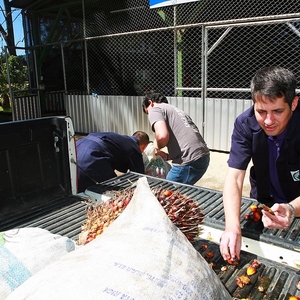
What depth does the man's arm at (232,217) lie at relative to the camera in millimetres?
1833

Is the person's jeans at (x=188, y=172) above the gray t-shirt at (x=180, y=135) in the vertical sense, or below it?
below

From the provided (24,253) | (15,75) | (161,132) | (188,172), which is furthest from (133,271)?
(15,75)

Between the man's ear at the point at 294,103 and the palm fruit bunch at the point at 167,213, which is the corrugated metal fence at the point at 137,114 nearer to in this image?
the man's ear at the point at 294,103

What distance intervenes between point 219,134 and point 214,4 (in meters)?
4.33

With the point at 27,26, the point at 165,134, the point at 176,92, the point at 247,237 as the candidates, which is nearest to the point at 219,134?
the point at 176,92

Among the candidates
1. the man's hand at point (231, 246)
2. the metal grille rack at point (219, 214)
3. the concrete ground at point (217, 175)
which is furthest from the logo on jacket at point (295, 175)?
the concrete ground at point (217, 175)

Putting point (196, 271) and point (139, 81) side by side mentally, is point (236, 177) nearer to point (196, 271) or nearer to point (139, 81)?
point (196, 271)

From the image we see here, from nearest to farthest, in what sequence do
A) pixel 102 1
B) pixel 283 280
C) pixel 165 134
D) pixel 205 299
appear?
pixel 205 299 → pixel 283 280 → pixel 165 134 → pixel 102 1

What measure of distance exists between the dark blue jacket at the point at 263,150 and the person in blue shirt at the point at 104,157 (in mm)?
1607

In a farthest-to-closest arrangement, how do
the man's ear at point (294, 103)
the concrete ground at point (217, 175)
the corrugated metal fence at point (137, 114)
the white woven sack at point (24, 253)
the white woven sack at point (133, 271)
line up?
the corrugated metal fence at point (137, 114) → the concrete ground at point (217, 175) → the man's ear at point (294, 103) → the white woven sack at point (24, 253) → the white woven sack at point (133, 271)

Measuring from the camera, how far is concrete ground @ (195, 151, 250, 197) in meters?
6.13

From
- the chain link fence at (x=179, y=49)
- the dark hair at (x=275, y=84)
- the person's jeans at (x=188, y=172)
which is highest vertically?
the chain link fence at (x=179, y=49)

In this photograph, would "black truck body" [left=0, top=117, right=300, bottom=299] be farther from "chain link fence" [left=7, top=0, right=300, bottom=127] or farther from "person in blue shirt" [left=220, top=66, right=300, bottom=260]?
"chain link fence" [left=7, top=0, right=300, bottom=127]

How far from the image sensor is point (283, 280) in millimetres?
1641
